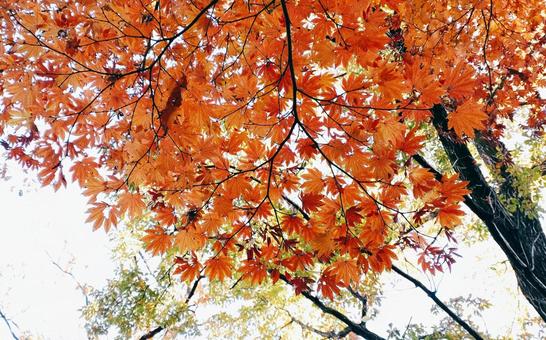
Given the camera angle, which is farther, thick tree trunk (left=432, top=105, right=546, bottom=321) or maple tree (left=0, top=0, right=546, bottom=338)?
thick tree trunk (left=432, top=105, right=546, bottom=321)

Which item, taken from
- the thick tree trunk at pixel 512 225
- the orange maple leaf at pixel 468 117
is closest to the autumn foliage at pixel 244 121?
the orange maple leaf at pixel 468 117

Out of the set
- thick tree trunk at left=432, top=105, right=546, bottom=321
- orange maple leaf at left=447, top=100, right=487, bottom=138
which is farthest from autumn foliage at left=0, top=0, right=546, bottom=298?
thick tree trunk at left=432, top=105, right=546, bottom=321

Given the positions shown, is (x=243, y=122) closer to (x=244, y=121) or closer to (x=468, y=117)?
(x=244, y=121)

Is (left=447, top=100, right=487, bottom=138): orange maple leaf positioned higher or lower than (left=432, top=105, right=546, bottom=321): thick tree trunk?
lower

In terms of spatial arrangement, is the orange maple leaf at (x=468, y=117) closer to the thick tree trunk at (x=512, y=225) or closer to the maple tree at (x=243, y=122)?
the maple tree at (x=243, y=122)

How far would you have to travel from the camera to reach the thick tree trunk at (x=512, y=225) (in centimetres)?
313

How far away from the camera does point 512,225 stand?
333 centimetres

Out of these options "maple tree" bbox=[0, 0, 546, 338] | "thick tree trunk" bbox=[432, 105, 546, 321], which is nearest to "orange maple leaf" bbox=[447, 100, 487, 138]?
"maple tree" bbox=[0, 0, 546, 338]

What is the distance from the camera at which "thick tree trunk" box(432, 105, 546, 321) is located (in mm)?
3133

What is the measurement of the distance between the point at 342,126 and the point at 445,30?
75.1 inches

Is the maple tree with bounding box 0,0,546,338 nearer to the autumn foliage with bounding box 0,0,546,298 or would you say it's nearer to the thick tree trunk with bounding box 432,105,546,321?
the autumn foliage with bounding box 0,0,546,298

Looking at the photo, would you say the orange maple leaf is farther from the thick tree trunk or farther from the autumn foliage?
the thick tree trunk

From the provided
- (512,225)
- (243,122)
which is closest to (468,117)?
(243,122)

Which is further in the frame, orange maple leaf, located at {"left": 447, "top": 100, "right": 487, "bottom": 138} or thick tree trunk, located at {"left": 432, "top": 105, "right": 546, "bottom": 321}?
thick tree trunk, located at {"left": 432, "top": 105, "right": 546, "bottom": 321}
